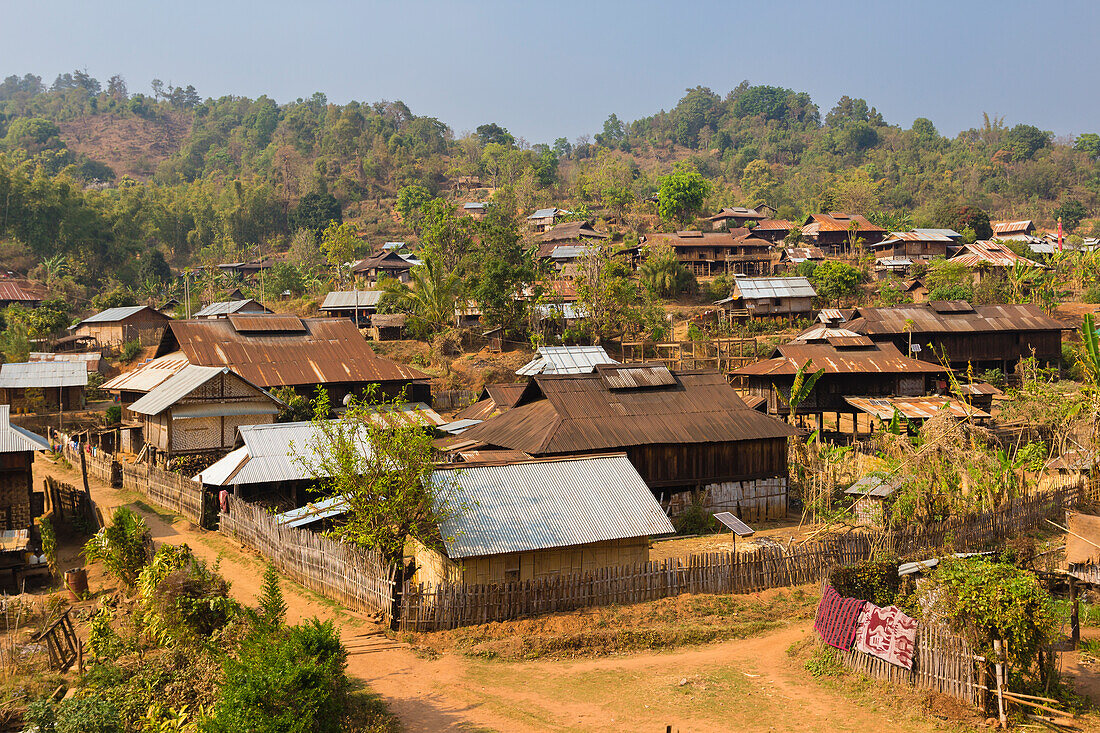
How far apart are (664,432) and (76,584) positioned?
1815cm

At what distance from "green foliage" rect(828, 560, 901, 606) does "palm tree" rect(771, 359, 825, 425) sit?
62.1 ft

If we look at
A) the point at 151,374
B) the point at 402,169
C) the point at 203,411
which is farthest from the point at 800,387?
the point at 402,169

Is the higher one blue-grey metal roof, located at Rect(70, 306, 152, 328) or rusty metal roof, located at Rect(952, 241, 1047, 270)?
rusty metal roof, located at Rect(952, 241, 1047, 270)

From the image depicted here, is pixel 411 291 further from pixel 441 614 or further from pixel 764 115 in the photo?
pixel 764 115

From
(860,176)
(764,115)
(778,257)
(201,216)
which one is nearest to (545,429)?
(778,257)

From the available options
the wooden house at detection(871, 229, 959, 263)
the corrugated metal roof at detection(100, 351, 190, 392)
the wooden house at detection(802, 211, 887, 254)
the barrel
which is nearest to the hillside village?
the barrel

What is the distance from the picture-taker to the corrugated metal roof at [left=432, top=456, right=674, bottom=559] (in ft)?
61.2

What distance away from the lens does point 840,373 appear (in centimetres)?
4034

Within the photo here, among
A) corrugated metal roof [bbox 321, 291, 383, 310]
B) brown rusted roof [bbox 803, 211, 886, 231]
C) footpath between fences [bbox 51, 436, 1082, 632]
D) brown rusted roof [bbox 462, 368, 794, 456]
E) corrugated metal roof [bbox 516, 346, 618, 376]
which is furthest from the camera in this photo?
brown rusted roof [bbox 803, 211, 886, 231]

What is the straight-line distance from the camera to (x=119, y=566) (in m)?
20.2

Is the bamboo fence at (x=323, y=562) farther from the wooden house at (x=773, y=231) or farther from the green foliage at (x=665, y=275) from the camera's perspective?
the wooden house at (x=773, y=231)

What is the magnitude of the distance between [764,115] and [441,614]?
188 meters

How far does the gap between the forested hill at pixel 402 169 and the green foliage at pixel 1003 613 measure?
7954 centimetres

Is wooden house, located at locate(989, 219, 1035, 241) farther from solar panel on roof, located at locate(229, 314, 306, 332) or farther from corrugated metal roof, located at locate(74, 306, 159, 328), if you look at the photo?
corrugated metal roof, located at locate(74, 306, 159, 328)
